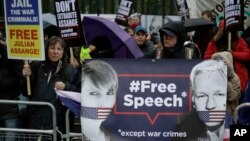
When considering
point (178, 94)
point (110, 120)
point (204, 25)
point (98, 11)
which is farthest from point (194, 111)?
point (98, 11)

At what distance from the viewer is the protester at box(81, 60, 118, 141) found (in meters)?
5.34

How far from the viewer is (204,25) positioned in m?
9.99

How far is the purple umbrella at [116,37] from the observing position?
8641mm

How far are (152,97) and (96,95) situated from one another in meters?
0.47

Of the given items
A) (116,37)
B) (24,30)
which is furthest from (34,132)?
(116,37)

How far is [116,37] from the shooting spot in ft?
28.6

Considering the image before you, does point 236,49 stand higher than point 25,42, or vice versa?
point 25,42

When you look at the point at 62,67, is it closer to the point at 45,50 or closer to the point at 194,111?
the point at 45,50

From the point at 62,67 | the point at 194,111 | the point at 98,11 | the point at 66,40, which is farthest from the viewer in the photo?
the point at 98,11

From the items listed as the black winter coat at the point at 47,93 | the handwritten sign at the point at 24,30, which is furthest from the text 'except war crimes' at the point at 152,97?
the handwritten sign at the point at 24,30

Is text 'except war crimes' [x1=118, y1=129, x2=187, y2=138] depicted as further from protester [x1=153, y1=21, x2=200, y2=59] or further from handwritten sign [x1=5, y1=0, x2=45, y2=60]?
handwritten sign [x1=5, y1=0, x2=45, y2=60]

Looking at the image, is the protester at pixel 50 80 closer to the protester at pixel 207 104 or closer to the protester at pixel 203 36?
the protester at pixel 207 104

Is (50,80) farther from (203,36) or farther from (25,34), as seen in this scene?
(203,36)

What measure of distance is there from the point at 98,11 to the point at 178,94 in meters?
9.88
